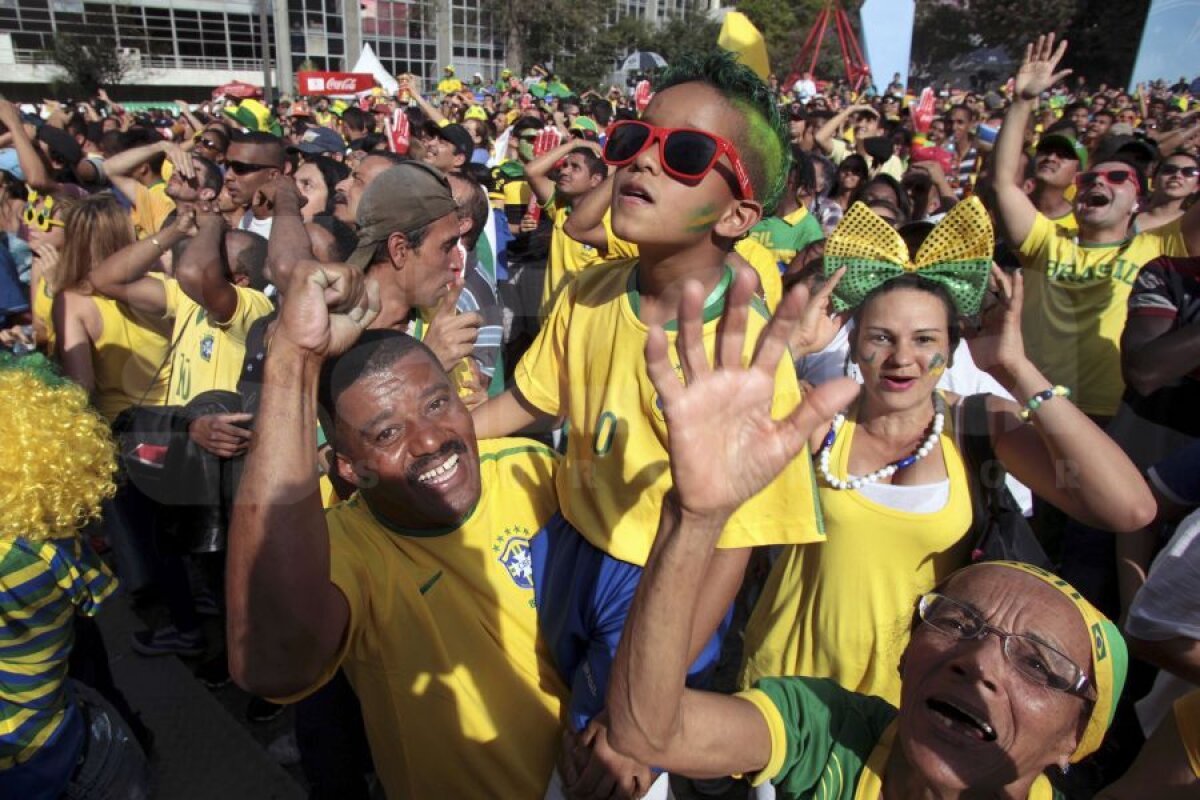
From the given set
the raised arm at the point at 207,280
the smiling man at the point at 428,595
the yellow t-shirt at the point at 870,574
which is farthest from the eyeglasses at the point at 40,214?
the yellow t-shirt at the point at 870,574

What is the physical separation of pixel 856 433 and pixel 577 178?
3628 mm

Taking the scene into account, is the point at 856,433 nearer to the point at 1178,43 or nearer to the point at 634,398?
the point at 634,398

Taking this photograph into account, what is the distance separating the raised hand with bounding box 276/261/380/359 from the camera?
1.35m

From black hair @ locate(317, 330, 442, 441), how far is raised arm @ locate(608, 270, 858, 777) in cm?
88

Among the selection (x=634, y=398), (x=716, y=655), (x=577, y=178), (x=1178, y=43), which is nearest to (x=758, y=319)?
(x=634, y=398)

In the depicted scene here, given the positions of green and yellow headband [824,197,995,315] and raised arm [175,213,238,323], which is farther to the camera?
raised arm [175,213,238,323]

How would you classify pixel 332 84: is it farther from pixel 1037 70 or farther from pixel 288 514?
pixel 288 514

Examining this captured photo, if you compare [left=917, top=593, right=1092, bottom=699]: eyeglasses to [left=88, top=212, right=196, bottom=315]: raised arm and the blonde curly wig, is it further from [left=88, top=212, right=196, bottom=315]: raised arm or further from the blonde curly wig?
[left=88, top=212, right=196, bottom=315]: raised arm

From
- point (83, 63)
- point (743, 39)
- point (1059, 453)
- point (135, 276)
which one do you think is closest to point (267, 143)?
point (135, 276)

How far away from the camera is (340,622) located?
59.9 inches

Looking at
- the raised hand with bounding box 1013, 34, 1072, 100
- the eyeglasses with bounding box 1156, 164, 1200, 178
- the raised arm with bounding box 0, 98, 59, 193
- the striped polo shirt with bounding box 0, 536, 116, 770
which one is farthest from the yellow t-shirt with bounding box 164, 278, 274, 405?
the eyeglasses with bounding box 1156, 164, 1200, 178

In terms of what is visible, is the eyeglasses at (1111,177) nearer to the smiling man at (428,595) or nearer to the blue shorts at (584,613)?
the blue shorts at (584,613)

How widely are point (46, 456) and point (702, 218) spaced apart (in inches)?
73.0

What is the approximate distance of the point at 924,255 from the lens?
7.68 ft
